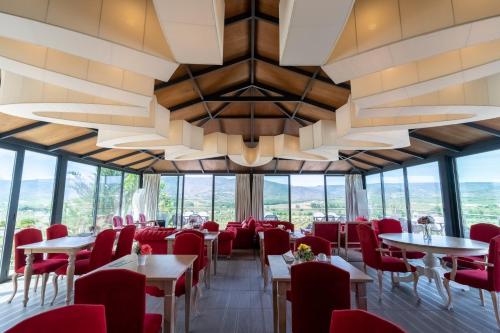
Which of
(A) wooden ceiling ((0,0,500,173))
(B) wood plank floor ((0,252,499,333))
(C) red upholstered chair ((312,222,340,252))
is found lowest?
(B) wood plank floor ((0,252,499,333))

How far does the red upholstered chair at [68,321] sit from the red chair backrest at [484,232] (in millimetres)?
5296

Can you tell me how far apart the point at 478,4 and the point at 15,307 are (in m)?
6.20

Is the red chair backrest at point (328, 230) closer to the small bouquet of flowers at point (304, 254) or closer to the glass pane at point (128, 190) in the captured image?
the small bouquet of flowers at point (304, 254)

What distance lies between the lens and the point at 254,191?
34.4 feet

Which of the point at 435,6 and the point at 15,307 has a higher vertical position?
the point at 435,6

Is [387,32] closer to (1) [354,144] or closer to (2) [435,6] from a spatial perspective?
(2) [435,6]

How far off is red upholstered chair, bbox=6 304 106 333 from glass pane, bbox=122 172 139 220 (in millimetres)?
8975

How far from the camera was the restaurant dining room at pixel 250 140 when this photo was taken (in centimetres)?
193

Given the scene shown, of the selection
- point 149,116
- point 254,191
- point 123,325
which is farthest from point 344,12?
point 254,191

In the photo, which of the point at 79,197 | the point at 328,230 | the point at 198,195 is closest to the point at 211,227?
the point at 328,230

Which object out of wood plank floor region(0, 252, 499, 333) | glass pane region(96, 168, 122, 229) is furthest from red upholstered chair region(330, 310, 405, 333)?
glass pane region(96, 168, 122, 229)

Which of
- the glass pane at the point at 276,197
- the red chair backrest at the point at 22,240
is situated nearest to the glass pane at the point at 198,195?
the glass pane at the point at 276,197

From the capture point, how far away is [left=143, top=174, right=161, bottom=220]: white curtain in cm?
1032

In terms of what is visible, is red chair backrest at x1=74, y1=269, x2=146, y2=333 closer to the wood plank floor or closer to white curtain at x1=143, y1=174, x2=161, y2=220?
the wood plank floor
